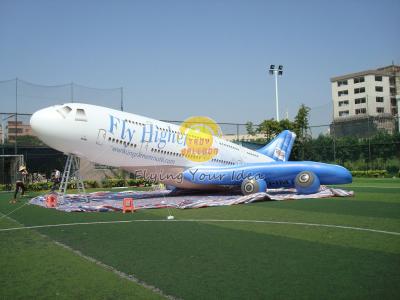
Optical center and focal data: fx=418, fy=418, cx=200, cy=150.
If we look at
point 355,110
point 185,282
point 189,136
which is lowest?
point 185,282

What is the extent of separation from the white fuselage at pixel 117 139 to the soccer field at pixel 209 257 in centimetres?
514

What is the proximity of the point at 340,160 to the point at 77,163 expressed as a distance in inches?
1258

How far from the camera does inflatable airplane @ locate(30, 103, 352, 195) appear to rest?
17516 mm

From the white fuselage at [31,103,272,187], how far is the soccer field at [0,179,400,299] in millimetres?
5142

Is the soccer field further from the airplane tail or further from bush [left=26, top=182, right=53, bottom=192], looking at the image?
bush [left=26, top=182, right=53, bottom=192]

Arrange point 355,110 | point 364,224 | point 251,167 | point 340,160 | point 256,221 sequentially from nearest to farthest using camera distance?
point 364,224 < point 256,221 < point 251,167 < point 340,160 < point 355,110

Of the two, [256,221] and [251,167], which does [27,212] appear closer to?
[256,221]

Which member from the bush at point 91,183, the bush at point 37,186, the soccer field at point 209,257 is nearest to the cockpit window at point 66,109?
the soccer field at point 209,257

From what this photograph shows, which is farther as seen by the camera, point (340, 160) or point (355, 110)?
point (355, 110)

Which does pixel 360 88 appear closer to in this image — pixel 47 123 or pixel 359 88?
pixel 359 88

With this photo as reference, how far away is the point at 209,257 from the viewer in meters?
7.59

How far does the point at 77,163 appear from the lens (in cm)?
1930

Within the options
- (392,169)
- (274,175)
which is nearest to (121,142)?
(274,175)

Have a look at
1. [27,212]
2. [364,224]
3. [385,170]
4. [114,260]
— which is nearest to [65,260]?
[114,260]
